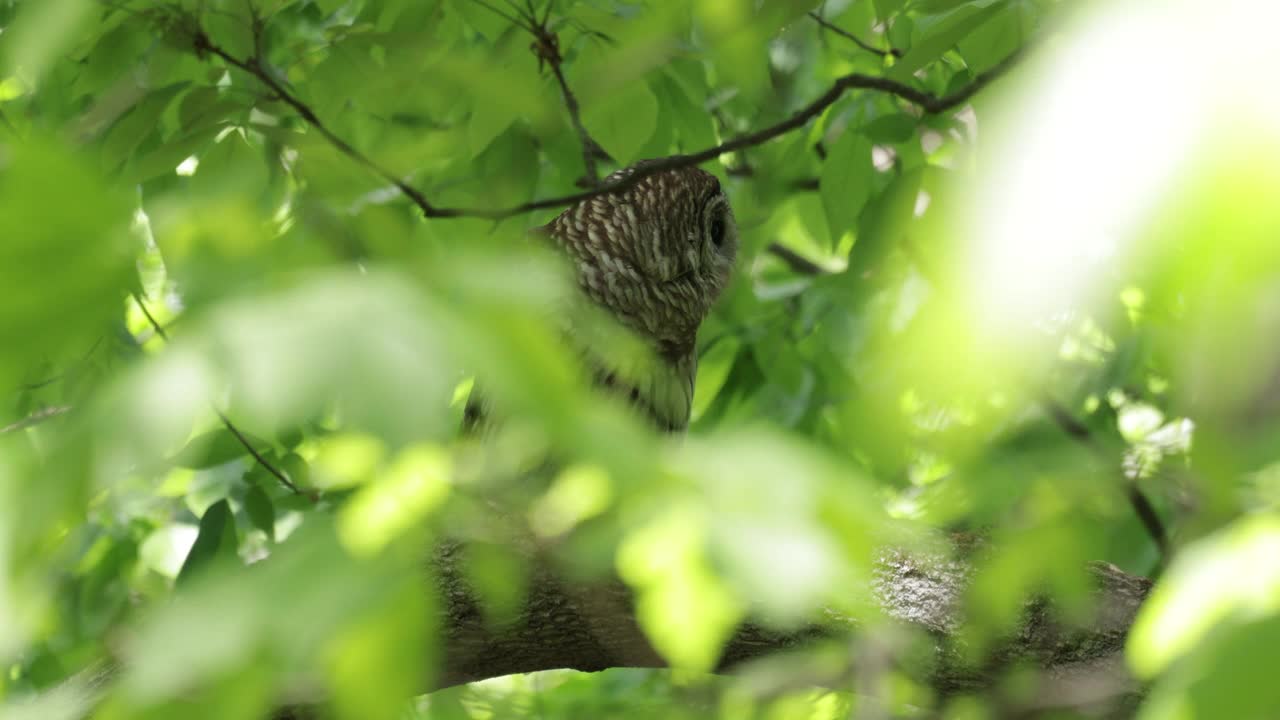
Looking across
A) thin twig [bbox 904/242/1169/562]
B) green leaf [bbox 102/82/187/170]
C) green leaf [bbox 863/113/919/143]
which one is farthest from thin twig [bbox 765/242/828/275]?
green leaf [bbox 102/82/187/170]

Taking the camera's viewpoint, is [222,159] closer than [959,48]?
Yes

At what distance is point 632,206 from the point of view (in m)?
2.47

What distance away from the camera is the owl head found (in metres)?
2.40

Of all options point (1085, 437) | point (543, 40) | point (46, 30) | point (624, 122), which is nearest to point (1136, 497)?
point (1085, 437)

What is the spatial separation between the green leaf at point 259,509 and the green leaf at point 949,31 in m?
1.38

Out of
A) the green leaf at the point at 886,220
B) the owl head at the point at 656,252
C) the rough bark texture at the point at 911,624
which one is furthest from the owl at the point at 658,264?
the rough bark texture at the point at 911,624

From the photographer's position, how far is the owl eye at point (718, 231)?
8.40 ft

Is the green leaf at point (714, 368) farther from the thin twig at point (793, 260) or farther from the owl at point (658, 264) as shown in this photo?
the thin twig at point (793, 260)

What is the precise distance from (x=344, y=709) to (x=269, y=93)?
3.74ft

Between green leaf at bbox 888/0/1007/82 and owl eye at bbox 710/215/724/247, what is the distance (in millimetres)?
1173

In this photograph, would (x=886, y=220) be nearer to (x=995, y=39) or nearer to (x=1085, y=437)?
(x=995, y=39)

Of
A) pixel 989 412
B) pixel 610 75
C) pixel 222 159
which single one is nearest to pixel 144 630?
pixel 610 75

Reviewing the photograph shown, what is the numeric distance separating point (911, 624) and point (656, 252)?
1.14 meters

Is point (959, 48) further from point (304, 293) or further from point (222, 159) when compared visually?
point (304, 293)
